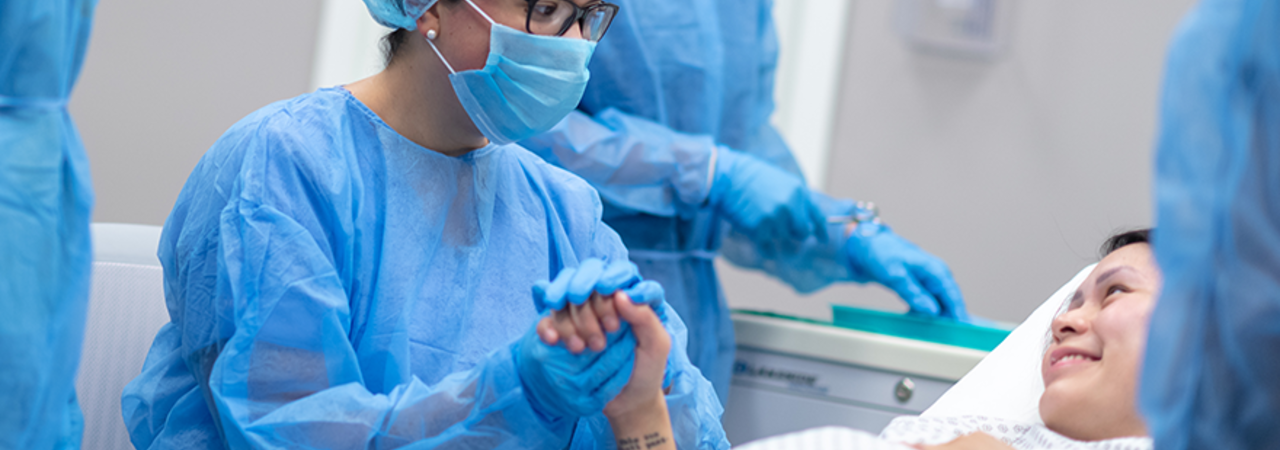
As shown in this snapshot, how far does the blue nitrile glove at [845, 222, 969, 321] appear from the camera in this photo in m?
1.92

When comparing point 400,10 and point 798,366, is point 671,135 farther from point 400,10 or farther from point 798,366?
point 400,10

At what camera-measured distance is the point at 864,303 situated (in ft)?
9.41

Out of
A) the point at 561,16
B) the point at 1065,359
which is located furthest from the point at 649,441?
the point at 1065,359

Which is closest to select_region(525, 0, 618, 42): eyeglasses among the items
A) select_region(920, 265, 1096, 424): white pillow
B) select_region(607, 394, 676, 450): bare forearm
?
select_region(607, 394, 676, 450): bare forearm

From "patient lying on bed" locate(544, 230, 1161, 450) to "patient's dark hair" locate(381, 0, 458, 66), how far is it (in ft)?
1.62

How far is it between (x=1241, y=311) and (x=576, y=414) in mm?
548

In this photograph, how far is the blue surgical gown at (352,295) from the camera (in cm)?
87

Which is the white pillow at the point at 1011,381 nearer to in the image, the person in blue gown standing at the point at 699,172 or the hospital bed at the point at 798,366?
the hospital bed at the point at 798,366

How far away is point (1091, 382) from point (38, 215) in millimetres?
1047

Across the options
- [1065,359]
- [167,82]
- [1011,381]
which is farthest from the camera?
[167,82]

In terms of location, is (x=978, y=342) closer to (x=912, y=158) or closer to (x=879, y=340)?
(x=879, y=340)

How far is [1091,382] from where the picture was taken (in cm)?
112

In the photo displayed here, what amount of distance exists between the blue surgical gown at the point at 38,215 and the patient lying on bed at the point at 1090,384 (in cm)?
49

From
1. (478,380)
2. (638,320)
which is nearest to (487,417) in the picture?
(478,380)
